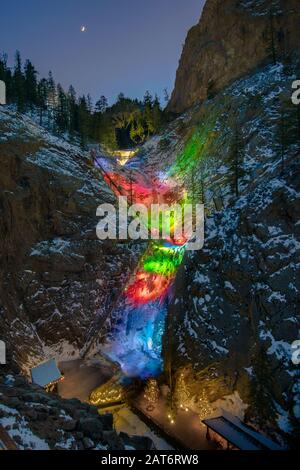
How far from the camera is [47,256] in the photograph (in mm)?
40750

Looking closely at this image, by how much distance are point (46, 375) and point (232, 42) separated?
73.4 meters

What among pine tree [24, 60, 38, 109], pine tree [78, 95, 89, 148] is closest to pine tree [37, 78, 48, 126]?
pine tree [24, 60, 38, 109]

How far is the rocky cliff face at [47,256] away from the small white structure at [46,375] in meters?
3.61

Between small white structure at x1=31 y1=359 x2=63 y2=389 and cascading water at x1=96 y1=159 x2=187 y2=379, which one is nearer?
small white structure at x1=31 y1=359 x2=63 y2=389

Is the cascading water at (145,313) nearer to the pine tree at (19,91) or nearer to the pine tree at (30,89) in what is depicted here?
the pine tree at (19,91)

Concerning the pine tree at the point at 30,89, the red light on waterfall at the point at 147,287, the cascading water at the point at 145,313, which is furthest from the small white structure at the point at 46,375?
the pine tree at the point at 30,89

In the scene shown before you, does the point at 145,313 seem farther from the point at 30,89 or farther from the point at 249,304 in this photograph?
the point at 30,89

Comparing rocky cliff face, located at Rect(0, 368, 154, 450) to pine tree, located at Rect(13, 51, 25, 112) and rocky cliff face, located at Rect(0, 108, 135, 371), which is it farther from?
→ pine tree, located at Rect(13, 51, 25, 112)

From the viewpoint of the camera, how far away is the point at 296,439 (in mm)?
24031

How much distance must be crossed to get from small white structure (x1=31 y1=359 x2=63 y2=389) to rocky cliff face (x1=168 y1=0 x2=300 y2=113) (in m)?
62.8

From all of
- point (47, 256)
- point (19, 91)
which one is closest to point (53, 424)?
point (47, 256)

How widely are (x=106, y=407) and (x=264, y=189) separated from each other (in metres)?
26.4

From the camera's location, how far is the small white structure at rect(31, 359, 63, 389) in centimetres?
2949
